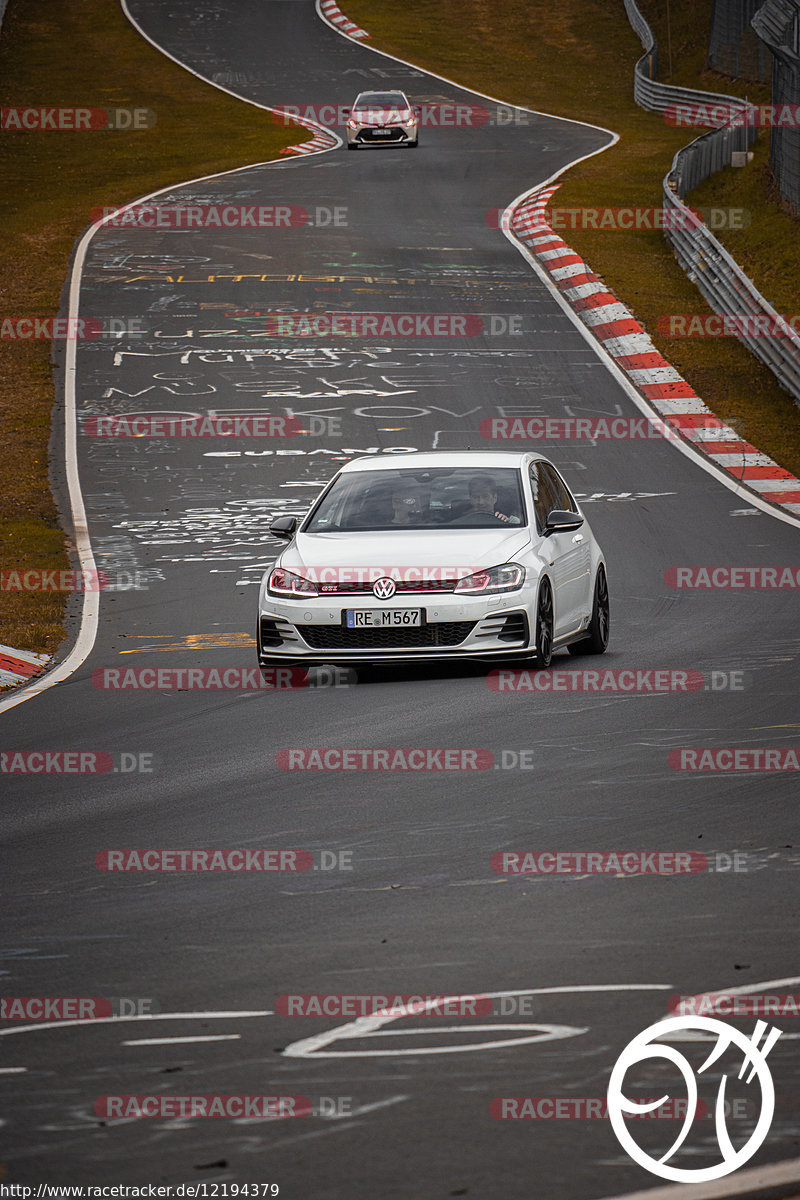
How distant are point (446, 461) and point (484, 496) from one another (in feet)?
2.16

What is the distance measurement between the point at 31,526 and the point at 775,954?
16.0 m

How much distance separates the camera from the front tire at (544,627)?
39.2 ft

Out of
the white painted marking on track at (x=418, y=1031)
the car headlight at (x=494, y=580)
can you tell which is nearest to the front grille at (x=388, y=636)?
the car headlight at (x=494, y=580)

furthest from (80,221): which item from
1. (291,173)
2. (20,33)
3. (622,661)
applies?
(20,33)

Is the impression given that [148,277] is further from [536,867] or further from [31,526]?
[536,867]

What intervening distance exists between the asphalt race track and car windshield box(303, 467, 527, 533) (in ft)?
3.64

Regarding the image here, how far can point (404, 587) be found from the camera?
11805 mm

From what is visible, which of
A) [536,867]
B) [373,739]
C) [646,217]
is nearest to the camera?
[536,867]

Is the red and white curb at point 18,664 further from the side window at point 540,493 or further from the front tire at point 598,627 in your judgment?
the front tire at point 598,627

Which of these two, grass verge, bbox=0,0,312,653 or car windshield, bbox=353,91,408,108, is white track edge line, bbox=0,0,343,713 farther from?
car windshield, bbox=353,91,408,108

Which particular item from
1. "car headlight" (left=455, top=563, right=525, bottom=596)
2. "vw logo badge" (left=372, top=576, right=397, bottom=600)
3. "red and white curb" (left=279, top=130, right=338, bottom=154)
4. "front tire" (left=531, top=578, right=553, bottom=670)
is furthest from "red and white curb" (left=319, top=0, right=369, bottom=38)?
"vw logo badge" (left=372, top=576, right=397, bottom=600)

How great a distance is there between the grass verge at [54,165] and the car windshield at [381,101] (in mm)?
2561

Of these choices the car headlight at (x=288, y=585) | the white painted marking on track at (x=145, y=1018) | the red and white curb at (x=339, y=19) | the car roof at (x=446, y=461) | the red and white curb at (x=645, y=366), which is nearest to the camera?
the white painted marking on track at (x=145, y=1018)

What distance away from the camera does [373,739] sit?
9.77m
